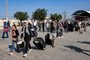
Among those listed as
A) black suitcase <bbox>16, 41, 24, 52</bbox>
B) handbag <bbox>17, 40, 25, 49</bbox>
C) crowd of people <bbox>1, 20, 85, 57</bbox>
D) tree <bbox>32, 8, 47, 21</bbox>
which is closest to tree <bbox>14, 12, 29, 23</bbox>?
tree <bbox>32, 8, 47, 21</bbox>

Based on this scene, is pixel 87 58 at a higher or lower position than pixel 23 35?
lower

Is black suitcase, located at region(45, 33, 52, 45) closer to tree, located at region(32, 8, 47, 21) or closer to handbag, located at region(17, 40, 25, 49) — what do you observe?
handbag, located at region(17, 40, 25, 49)

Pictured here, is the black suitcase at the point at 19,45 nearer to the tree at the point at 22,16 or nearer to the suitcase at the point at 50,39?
the suitcase at the point at 50,39

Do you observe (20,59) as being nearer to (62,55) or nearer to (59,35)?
(62,55)

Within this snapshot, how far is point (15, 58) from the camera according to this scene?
1094 cm

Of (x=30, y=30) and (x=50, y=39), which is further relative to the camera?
(x=50, y=39)

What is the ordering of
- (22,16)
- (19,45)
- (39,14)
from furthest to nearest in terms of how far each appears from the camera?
(22,16) → (39,14) → (19,45)

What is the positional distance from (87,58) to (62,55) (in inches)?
55.4

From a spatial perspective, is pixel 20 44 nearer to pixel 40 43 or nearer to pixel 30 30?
pixel 30 30

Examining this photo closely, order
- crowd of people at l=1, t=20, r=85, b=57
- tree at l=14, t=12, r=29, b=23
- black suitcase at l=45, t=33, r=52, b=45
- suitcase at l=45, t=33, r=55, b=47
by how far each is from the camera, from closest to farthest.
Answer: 1. crowd of people at l=1, t=20, r=85, b=57
2. suitcase at l=45, t=33, r=55, b=47
3. black suitcase at l=45, t=33, r=52, b=45
4. tree at l=14, t=12, r=29, b=23

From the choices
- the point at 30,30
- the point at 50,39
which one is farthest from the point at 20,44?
the point at 50,39

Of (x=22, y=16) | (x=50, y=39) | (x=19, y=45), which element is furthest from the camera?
(x=22, y=16)

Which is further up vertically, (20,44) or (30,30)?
(30,30)

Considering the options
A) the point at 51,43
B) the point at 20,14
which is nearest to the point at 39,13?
the point at 20,14
